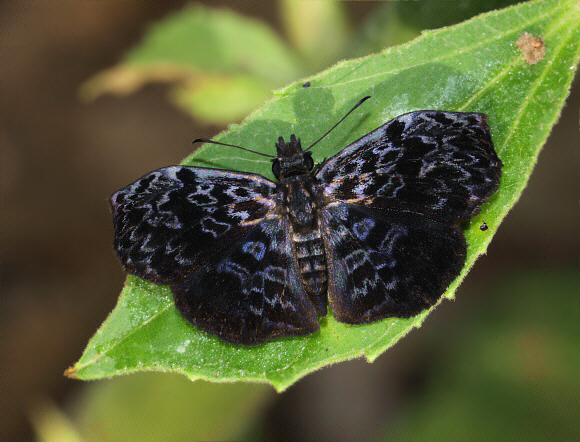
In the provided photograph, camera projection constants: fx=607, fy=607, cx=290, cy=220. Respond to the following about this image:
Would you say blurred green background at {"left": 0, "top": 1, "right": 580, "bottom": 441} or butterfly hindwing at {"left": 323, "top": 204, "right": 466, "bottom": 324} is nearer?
butterfly hindwing at {"left": 323, "top": 204, "right": 466, "bottom": 324}

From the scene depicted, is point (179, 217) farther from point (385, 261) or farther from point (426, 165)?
point (426, 165)

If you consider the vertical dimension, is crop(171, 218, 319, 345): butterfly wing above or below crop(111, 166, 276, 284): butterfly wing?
below

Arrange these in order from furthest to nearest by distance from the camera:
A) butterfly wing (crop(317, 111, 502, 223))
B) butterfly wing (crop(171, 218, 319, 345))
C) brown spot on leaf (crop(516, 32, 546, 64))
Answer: brown spot on leaf (crop(516, 32, 546, 64)) < butterfly wing (crop(171, 218, 319, 345)) < butterfly wing (crop(317, 111, 502, 223))

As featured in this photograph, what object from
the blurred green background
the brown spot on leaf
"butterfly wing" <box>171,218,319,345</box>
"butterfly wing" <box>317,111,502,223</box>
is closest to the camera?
"butterfly wing" <box>317,111,502,223</box>

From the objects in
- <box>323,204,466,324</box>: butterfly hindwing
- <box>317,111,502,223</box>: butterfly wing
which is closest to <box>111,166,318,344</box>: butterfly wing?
<box>323,204,466,324</box>: butterfly hindwing

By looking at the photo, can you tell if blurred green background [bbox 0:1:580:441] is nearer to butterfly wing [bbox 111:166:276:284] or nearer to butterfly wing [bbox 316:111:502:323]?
butterfly wing [bbox 316:111:502:323]

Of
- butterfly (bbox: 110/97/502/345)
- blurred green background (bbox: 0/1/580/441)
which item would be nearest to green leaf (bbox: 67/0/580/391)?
butterfly (bbox: 110/97/502/345)
